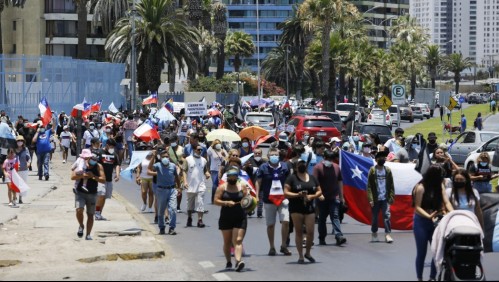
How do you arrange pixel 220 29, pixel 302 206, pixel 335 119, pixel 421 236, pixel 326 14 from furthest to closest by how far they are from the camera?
pixel 220 29, pixel 326 14, pixel 335 119, pixel 302 206, pixel 421 236

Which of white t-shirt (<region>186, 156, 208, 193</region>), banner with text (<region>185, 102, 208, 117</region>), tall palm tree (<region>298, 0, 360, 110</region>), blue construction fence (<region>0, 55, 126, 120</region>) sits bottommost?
white t-shirt (<region>186, 156, 208, 193</region>)

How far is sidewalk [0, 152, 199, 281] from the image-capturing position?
14.7 metres

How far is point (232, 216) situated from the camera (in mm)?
14664

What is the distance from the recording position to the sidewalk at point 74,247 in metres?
14.7

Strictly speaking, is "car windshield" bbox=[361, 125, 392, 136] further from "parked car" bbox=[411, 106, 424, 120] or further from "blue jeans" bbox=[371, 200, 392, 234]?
"parked car" bbox=[411, 106, 424, 120]

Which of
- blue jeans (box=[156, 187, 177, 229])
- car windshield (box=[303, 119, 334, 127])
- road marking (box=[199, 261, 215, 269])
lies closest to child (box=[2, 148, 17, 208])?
blue jeans (box=[156, 187, 177, 229])

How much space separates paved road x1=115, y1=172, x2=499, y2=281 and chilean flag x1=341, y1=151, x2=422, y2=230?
0.34m

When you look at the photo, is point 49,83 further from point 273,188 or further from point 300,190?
point 300,190

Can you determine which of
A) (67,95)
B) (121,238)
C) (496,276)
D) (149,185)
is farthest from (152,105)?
(496,276)

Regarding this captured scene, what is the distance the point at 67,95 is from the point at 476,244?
44294mm

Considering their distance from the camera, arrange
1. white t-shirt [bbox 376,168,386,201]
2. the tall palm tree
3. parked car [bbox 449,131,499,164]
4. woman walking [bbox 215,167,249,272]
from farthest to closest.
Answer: the tall palm tree → parked car [bbox 449,131,499,164] → white t-shirt [bbox 376,168,386,201] → woman walking [bbox 215,167,249,272]

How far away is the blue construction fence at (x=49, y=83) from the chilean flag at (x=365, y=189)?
2985 cm

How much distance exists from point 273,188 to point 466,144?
68.5 ft

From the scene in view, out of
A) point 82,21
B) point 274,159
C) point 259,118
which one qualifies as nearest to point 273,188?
point 274,159
